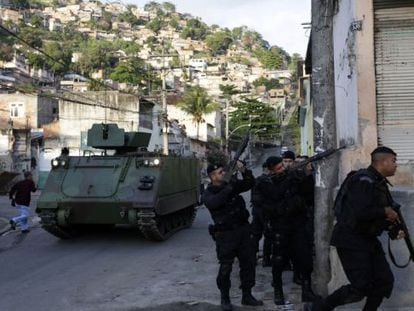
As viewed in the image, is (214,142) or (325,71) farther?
(214,142)

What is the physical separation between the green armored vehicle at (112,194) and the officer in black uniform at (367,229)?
6512 millimetres

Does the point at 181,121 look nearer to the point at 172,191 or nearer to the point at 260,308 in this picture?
the point at 172,191

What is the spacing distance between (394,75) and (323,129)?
3.13ft

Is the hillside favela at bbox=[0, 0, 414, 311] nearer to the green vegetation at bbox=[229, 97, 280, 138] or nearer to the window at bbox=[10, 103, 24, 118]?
the window at bbox=[10, 103, 24, 118]

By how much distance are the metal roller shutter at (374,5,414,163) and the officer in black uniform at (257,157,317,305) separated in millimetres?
1138

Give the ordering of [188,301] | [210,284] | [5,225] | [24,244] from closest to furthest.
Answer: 1. [188,301]
2. [210,284]
3. [24,244]
4. [5,225]

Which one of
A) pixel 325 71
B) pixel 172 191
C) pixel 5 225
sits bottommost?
pixel 5 225

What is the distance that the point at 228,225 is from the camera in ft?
21.4

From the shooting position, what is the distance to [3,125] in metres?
43.3

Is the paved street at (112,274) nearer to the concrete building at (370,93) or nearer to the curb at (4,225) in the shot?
the concrete building at (370,93)

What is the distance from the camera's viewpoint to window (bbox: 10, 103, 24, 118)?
146 ft

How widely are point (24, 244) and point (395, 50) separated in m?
8.43

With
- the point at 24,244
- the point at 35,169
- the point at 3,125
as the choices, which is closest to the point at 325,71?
the point at 24,244

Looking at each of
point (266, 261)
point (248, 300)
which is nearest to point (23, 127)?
point (266, 261)
